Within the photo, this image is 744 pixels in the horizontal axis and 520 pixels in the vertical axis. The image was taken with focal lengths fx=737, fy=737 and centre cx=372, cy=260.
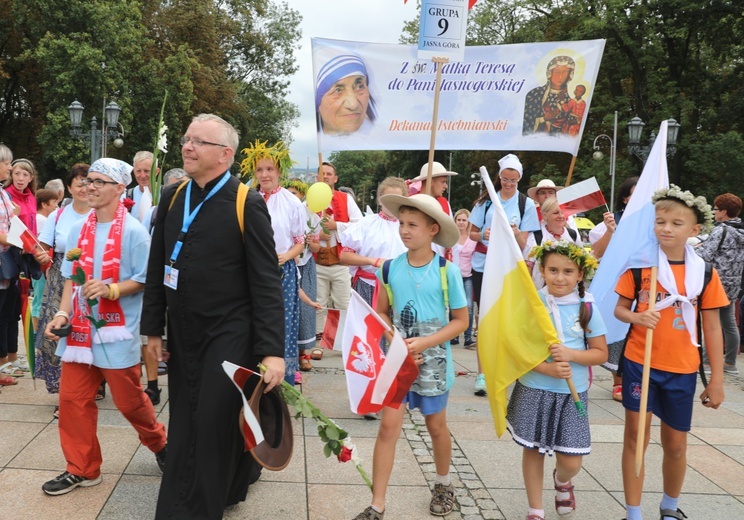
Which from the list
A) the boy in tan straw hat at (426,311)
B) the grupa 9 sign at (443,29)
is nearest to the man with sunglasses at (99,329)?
the boy in tan straw hat at (426,311)

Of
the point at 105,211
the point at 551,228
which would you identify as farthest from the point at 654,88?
the point at 105,211

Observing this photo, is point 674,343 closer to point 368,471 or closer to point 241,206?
point 368,471

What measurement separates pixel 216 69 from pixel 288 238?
32.4 metres

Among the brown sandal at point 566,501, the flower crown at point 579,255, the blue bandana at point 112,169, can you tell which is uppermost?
the blue bandana at point 112,169

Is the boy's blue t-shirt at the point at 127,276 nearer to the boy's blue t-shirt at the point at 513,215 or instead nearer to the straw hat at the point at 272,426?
the straw hat at the point at 272,426

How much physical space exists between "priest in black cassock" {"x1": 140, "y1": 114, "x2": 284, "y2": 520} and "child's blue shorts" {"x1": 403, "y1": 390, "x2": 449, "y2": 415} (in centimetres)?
90

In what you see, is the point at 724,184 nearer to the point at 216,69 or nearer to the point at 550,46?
the point at 550,46

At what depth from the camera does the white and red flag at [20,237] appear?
5.61 meters

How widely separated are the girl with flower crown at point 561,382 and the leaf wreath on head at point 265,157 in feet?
8.89

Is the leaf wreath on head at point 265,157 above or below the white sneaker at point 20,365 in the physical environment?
above

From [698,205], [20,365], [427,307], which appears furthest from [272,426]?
[20,365]

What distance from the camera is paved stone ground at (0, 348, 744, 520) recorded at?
402 centimetres

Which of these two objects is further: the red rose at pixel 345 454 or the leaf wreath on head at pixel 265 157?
the leaf wreath on head at pixel 265 157

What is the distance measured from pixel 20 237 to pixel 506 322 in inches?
154
